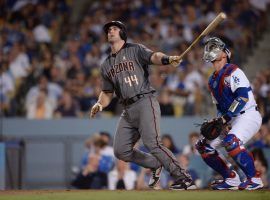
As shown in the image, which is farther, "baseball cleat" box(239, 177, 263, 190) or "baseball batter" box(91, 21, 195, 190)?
"baseball batter" box(91, 21, 195, 190)

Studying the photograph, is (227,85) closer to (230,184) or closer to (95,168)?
(230,184)

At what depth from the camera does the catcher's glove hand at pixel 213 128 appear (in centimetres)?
884

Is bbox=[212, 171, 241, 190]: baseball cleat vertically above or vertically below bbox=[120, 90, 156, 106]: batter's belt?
below

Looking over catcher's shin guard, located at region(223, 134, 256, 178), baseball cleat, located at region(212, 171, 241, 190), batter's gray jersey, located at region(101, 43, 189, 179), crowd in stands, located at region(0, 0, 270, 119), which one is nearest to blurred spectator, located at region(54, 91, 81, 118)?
crowd in stands, located at region(0, 0, 270, 119)

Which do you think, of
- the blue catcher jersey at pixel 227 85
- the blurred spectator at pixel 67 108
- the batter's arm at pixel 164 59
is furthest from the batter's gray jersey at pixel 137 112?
the blurred spectator at pixel 67 108

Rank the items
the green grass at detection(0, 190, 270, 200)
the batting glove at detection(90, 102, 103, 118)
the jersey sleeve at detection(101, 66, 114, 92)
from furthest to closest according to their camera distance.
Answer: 1. the jersey sleeve at detection(101, 66, 114, 92)
2. the batting glove at detection(90, 102, 103, 118)
3. the green grass at detection(0, 190, 270, 200)

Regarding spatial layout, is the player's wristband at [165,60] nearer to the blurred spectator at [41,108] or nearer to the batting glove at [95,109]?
the batting glove at [95,109]

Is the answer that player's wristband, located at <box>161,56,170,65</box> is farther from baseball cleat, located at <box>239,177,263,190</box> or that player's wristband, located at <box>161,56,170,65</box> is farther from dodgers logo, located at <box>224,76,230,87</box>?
baseball cleat, located at <box>239,177,263,190</box>

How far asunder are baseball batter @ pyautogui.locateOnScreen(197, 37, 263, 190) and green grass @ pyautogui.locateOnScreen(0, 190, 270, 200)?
1.61 ft

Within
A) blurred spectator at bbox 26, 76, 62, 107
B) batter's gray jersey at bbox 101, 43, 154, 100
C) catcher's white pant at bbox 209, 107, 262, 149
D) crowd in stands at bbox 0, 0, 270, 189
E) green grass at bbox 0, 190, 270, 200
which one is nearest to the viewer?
green grass at bbox 0, 190, 270, 200

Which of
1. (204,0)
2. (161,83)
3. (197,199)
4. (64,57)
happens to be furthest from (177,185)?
(204,0)

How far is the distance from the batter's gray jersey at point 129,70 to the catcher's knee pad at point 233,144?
1105mm

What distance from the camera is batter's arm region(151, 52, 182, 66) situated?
8539 millimetres

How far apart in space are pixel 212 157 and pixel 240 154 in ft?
1.54
